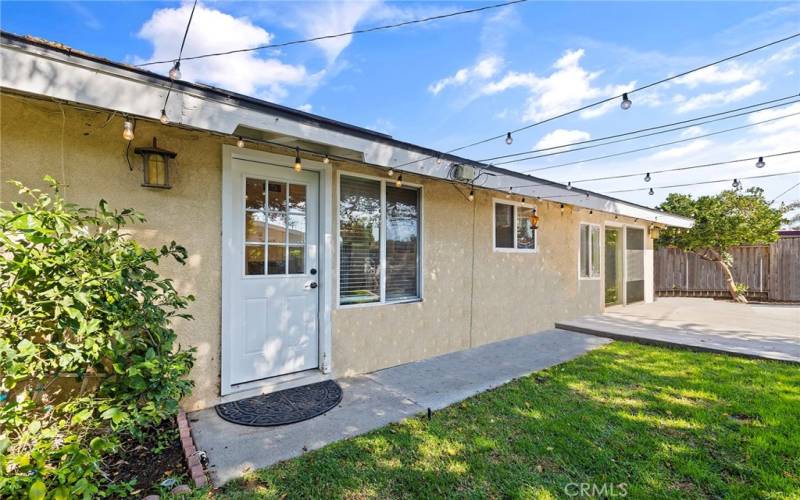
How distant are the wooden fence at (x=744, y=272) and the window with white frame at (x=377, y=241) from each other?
12.4m

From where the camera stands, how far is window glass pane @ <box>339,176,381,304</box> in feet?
14.0

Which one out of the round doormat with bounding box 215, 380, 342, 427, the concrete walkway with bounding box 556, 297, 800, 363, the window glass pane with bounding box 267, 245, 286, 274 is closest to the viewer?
the round doormat with bounding box 215, 380, 342, 427

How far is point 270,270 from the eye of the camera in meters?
3.80

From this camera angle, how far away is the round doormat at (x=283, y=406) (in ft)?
10.2

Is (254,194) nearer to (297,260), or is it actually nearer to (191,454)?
(297,260)

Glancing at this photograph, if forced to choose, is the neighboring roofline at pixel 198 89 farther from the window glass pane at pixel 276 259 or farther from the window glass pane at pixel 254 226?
the window glass pane at pixel 276 259

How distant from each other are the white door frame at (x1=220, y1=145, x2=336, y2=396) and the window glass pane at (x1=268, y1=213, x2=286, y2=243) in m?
0.41

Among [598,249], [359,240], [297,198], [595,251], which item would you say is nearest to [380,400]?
[359,240]

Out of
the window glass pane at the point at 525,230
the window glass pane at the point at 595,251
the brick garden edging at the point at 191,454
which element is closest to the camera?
the brick garden edging at the point at 191,454

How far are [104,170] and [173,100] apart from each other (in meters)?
0.91

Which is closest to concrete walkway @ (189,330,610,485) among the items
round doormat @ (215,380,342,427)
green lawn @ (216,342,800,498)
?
round doormat @ (215,380,342,427)

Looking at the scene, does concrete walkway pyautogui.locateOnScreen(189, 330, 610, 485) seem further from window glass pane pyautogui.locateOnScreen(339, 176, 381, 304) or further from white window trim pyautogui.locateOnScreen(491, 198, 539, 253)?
white window trim pyautogui.locateOnScreen(491, 198, 539, 253)

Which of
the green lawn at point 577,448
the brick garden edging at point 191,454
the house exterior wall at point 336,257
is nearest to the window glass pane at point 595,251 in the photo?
the house exterior wall at point 336,257

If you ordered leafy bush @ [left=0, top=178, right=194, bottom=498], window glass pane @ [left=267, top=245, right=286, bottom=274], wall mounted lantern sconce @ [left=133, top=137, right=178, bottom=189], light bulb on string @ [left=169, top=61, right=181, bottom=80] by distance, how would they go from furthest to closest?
window glass pane @ [left=267, top=245, right=286, bottom=274]
wall mounted lantern sconce @ [left=133, top=137, right=178, bottom=189]
light bulb on string @ [left=169, top=61, right=181, bottom=80]
leafy bush @ [left=0, top=178, right=194, bottom=498]
